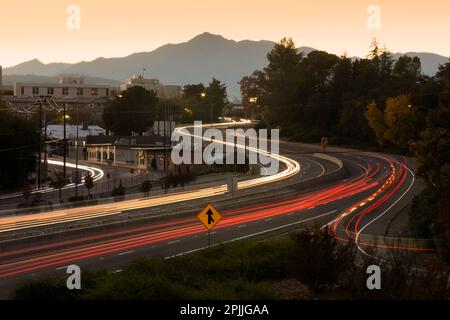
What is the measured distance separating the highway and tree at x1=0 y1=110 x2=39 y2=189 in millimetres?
21535

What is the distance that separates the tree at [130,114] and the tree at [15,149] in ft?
132

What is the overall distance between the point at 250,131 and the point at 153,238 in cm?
8799

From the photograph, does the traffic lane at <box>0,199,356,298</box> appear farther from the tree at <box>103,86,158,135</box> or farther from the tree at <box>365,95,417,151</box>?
the tree at <box>103,86,158,135</box>

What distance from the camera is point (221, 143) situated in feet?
290

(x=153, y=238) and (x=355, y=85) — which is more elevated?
(x=355, y=85)

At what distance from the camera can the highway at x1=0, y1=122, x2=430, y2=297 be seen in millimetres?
23359

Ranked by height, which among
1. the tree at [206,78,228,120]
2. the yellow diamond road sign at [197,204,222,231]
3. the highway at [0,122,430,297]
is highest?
the tree at [206,78,228,120]

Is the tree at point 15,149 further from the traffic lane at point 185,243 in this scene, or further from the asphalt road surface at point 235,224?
the traffic lane at point 185,243

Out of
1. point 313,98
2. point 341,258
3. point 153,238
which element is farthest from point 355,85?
point 341,258

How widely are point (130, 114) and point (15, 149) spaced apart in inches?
1810

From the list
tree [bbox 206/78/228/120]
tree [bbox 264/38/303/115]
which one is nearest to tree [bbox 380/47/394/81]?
tree [bbox 264/38/303/115]

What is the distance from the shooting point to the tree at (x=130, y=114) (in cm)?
10362
